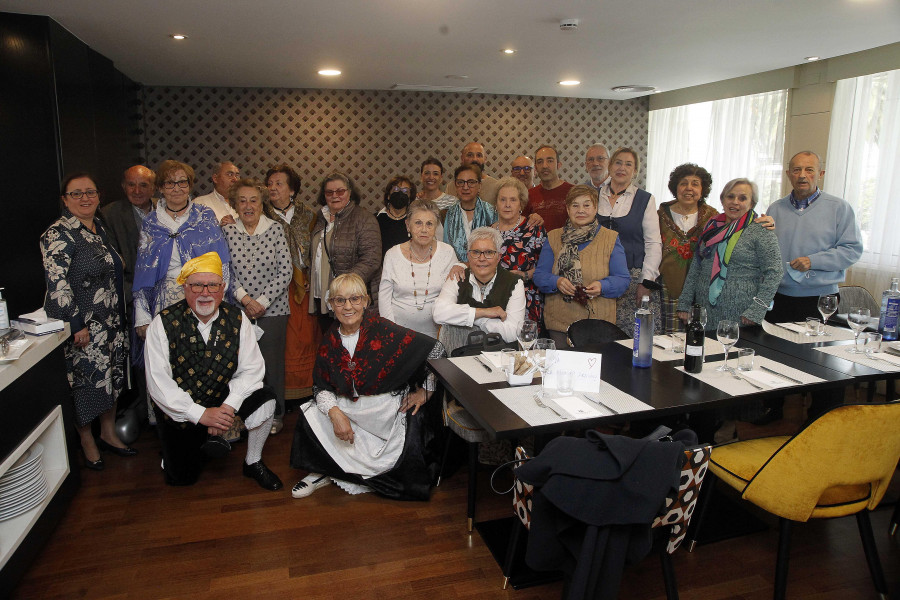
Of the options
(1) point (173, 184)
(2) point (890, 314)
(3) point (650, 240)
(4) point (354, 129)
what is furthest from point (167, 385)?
(4) point (354, 129)

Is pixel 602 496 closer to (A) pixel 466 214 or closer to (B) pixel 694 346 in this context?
(B) pixel 694 346

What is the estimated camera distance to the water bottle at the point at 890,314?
9.25ft

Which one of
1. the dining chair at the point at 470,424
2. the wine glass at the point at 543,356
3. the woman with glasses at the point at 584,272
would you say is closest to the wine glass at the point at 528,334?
the wine glass at the point at 543,356

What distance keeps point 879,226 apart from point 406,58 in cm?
384

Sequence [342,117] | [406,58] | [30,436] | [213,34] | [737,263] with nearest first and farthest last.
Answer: [30,436], [737,263], [213,34], [406,58], [342,117]

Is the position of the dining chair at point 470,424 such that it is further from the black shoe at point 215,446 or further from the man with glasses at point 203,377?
the black shoe at point 215,446

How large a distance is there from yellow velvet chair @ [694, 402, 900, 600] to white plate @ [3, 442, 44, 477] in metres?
2.60

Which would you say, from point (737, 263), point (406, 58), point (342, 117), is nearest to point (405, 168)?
point (342, 117)

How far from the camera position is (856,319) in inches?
102

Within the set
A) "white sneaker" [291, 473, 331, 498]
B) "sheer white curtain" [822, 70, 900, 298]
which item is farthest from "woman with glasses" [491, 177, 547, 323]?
"sheer white curtain" [822, 70, 900, 298]

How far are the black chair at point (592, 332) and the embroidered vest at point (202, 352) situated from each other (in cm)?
163

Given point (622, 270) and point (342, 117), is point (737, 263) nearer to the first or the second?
point (622, 270)

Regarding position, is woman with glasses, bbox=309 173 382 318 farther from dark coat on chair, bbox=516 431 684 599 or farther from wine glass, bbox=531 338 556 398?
dark coat on chair, bbox=516 431 684 599

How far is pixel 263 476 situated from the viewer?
114 inches
